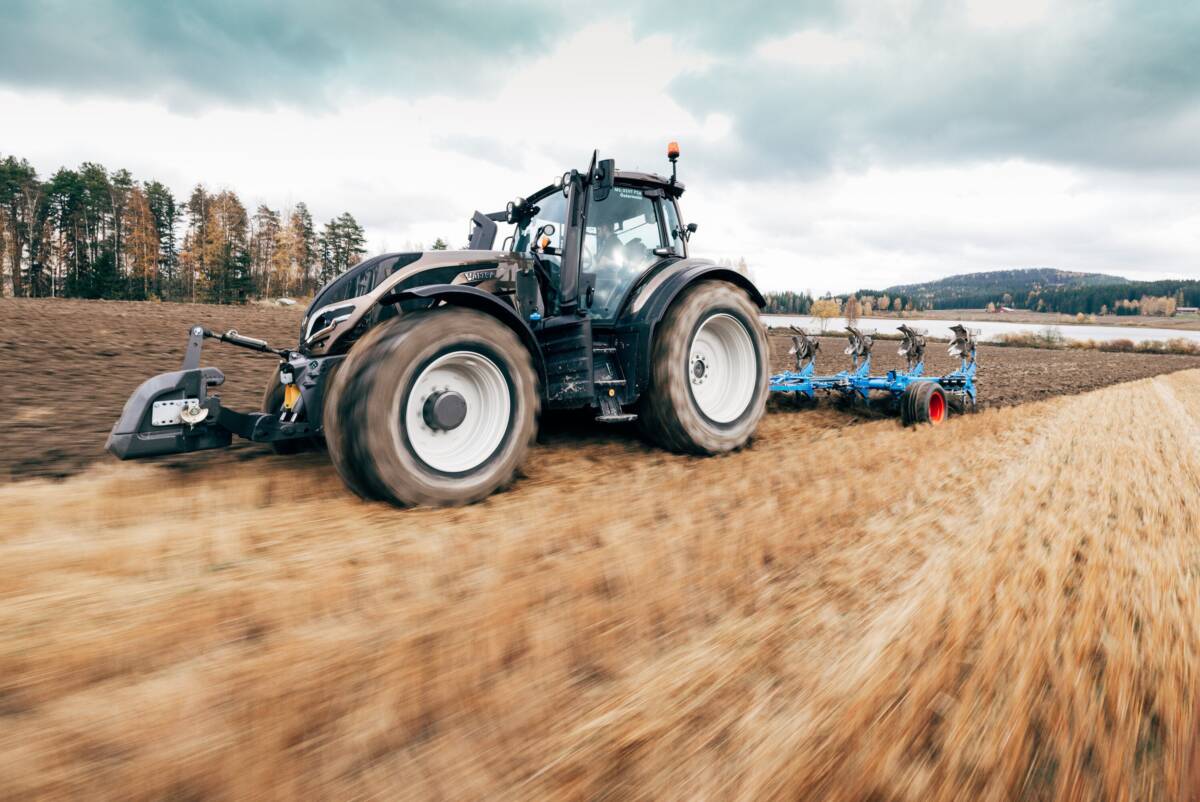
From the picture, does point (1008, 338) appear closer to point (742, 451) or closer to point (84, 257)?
point (742, 451)

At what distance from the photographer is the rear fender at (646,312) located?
14.1ft

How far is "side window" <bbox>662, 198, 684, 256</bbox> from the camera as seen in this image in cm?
510

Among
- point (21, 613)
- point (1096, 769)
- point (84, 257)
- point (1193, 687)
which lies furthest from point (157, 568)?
point (84, 257)

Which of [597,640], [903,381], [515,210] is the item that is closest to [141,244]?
[515,210]

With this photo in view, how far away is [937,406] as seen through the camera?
6.58 meters

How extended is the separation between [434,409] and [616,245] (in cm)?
219

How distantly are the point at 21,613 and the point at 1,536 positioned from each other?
955mm

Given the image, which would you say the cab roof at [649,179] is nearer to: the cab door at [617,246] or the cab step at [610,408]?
the cab door at [617,246]

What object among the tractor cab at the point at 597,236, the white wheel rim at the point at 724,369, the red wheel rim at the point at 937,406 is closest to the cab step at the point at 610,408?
the tractor cab at the point at 597,236

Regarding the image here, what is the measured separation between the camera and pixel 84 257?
4678 cm

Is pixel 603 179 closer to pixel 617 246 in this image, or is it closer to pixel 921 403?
pixel 617 246

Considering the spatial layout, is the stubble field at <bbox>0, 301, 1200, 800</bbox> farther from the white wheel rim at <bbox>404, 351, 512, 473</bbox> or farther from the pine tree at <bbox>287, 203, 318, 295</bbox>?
the pine tree at <bbox>287, 203, 318, 295</bbox>

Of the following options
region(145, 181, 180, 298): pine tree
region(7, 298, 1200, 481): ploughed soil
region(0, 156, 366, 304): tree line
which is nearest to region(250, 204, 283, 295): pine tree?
region(0, 156, 366, 304): tree line

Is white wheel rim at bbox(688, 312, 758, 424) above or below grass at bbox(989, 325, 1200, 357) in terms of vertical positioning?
below
